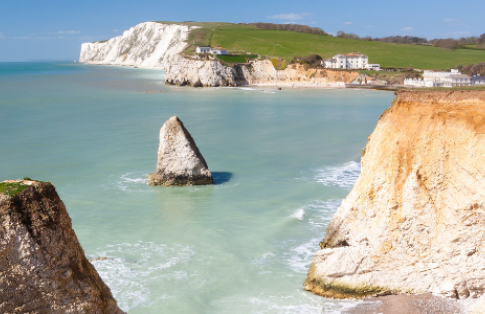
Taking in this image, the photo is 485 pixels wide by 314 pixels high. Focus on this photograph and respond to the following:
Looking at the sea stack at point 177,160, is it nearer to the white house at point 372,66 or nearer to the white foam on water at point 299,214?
the white foam on water at point 299,214

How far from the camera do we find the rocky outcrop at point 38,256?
18.6ft

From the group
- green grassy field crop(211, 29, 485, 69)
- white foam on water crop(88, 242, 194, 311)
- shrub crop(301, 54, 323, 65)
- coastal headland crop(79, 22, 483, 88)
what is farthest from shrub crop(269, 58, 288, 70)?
white foam on water crop(88, 242, 194, 311)

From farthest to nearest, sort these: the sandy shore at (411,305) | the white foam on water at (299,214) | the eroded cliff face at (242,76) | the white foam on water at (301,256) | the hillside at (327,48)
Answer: the hillside at (327,48) < the eroded cliff face at (242,76) < the white foam on water at (299,214) < the white foam on water at (301,256) < the sandy shore at (411,305)

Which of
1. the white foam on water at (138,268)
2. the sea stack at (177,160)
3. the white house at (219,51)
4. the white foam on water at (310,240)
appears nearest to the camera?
the white foam on water at (138,268)

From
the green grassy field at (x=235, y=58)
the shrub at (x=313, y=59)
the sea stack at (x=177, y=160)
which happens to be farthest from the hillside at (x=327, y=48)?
the sea stack at (x=177, y=160)

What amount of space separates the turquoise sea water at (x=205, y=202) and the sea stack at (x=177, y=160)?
53 centimetres

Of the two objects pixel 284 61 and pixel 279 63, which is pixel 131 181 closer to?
pixel 279 63

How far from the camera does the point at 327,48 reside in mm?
128250

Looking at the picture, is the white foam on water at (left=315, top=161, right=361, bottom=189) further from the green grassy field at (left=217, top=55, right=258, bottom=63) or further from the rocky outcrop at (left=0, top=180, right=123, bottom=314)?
the green grassy field at (left=217, top=55, right=258, bottom=63)

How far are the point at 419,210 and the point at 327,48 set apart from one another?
405 feet

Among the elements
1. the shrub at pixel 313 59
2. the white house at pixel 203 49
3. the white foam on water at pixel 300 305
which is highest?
the white house at pixel 203 49

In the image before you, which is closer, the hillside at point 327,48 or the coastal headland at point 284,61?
the coastal headland at point 284,61

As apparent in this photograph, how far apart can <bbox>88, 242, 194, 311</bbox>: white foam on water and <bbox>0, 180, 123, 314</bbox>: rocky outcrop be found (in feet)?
16.7

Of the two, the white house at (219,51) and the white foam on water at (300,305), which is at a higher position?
the white house at (219,51)
